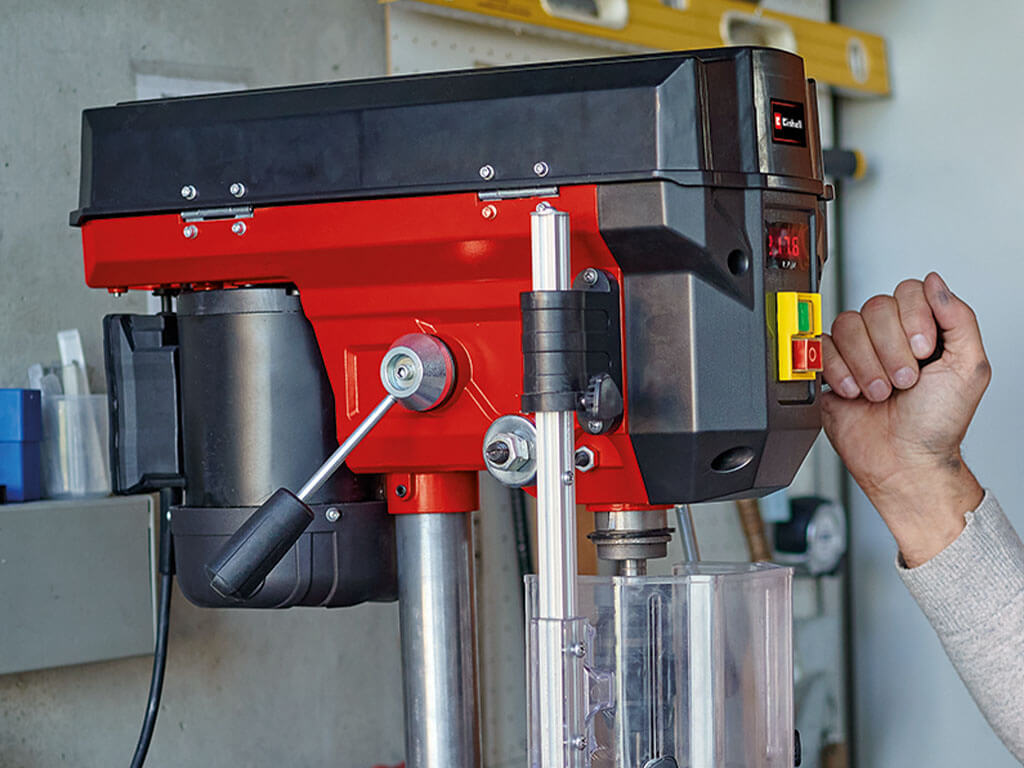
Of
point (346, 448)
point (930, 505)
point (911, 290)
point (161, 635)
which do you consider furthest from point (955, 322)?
point (161, 635)

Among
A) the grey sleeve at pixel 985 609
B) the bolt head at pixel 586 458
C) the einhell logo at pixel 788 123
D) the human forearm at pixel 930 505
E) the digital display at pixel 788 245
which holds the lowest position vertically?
the grey sleeve at pixel 985 609

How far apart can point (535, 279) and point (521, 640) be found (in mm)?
967

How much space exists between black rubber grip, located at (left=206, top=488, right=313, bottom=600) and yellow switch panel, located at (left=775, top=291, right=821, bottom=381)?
30 centimetres

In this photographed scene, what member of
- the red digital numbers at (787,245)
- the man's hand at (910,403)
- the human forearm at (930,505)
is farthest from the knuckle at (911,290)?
the red digital numbers at (787,245)

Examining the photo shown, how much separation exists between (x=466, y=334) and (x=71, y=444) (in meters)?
0.49

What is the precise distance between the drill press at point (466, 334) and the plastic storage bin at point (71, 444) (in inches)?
9.9

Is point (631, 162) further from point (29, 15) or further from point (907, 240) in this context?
point (907, 240)

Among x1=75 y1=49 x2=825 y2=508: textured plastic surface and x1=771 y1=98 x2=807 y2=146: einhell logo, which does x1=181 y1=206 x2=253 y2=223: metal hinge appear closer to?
x1=75 y1=49 x2=825 y2=508: textured plastic surface

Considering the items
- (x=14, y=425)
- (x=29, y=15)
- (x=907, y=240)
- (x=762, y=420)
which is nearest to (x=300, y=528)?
(x=762, y=420)

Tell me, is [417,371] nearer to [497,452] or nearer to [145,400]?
[497,452]

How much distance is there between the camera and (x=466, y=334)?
868 millimetres

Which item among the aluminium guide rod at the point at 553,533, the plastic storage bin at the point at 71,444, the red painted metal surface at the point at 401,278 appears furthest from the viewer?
the plastic storage bin at the point at 71,444

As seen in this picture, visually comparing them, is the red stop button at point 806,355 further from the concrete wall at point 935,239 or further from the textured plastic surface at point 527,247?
the concrete wall at point 935,239

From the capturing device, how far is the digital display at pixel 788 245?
2.70 feet
